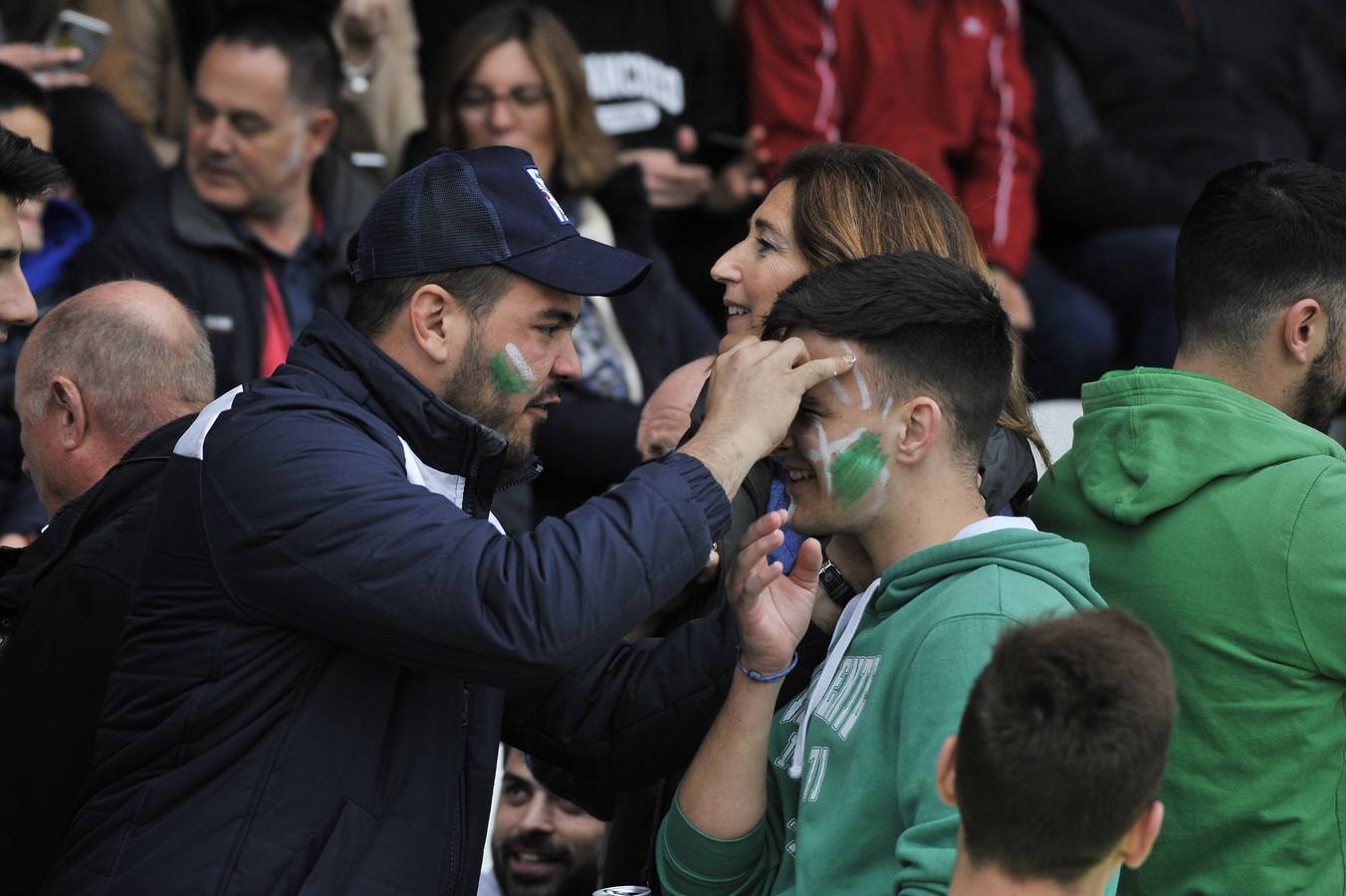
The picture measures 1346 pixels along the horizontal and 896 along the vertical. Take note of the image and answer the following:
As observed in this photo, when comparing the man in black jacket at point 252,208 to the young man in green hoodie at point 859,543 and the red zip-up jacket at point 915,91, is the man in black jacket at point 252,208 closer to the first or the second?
the red zip-up jacket at point 915,91

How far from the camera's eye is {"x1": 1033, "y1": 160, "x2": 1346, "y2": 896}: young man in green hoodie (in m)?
2.78

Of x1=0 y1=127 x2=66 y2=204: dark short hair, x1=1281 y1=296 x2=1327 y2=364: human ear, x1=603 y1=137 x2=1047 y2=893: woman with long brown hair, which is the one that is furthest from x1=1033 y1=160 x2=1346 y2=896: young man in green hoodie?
x1=0 y1=127 x2=66 y2=204: dark short hair

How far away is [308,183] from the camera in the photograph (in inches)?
230

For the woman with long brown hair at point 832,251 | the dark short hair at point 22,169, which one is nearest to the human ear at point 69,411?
the dark short hair at point 22,169

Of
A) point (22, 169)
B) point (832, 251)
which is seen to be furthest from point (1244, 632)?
point (22, 169)

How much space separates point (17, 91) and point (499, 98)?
60.0 inches

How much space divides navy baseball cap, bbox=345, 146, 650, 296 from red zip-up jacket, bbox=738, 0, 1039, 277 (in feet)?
11.1

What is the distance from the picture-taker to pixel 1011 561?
2.58 m

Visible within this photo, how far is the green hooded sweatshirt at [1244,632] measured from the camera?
9.07 ft

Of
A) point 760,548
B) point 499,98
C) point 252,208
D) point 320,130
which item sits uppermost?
point 760,548

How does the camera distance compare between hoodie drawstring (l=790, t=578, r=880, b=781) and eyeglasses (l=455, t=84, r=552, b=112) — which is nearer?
hoodie drawstring (l=790, t=578, r=880, b=781)

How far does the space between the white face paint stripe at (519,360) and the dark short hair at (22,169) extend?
4.77 feet

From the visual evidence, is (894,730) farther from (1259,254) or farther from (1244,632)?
(1259,254)

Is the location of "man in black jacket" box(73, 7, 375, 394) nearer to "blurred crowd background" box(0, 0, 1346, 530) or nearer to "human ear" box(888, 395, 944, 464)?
"blurred crowd background" box(0, 0, 1346, 530)
